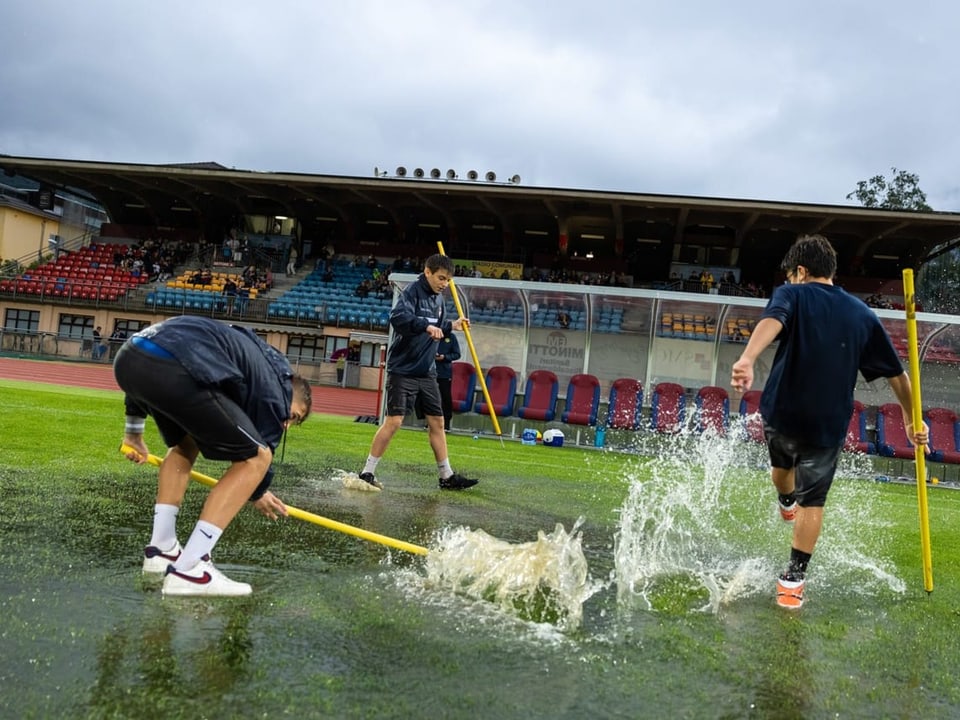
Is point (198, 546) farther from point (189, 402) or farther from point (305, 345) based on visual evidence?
point (305, 345)

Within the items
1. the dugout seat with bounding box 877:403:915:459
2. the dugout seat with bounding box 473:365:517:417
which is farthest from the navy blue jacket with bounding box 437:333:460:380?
the dugout seat with bounding box 877:403:915:459

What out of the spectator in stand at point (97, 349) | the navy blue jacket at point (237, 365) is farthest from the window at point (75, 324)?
the navy blue jacket at point (237, 365)

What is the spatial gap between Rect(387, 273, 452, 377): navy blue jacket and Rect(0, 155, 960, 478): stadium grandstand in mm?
18254

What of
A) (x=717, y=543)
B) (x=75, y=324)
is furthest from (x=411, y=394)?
(x=75, y=324)

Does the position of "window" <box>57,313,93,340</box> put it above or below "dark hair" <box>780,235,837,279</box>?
below

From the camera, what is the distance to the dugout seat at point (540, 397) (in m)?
14.5

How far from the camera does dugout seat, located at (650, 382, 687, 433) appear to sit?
14516 millimetres

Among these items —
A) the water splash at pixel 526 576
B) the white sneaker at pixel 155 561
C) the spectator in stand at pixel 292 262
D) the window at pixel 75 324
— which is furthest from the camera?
the spectator in stand at pixel 292 262

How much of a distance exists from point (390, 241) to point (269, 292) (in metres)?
7.42

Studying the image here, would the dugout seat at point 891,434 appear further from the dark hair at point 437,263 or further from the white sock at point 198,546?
the white sock at point 198,546

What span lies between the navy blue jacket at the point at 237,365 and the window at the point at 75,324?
3565 cm

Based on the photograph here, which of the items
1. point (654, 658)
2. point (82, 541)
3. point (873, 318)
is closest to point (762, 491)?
point (873, 318)

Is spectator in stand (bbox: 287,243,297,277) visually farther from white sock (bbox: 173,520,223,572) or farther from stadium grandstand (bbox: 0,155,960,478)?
white sock (bbox: 173,520,223,572)

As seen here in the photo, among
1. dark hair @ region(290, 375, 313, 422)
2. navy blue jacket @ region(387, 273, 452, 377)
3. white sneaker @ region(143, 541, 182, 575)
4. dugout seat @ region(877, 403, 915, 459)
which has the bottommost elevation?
white sneaker @ region(143, 541, 182, 575)
